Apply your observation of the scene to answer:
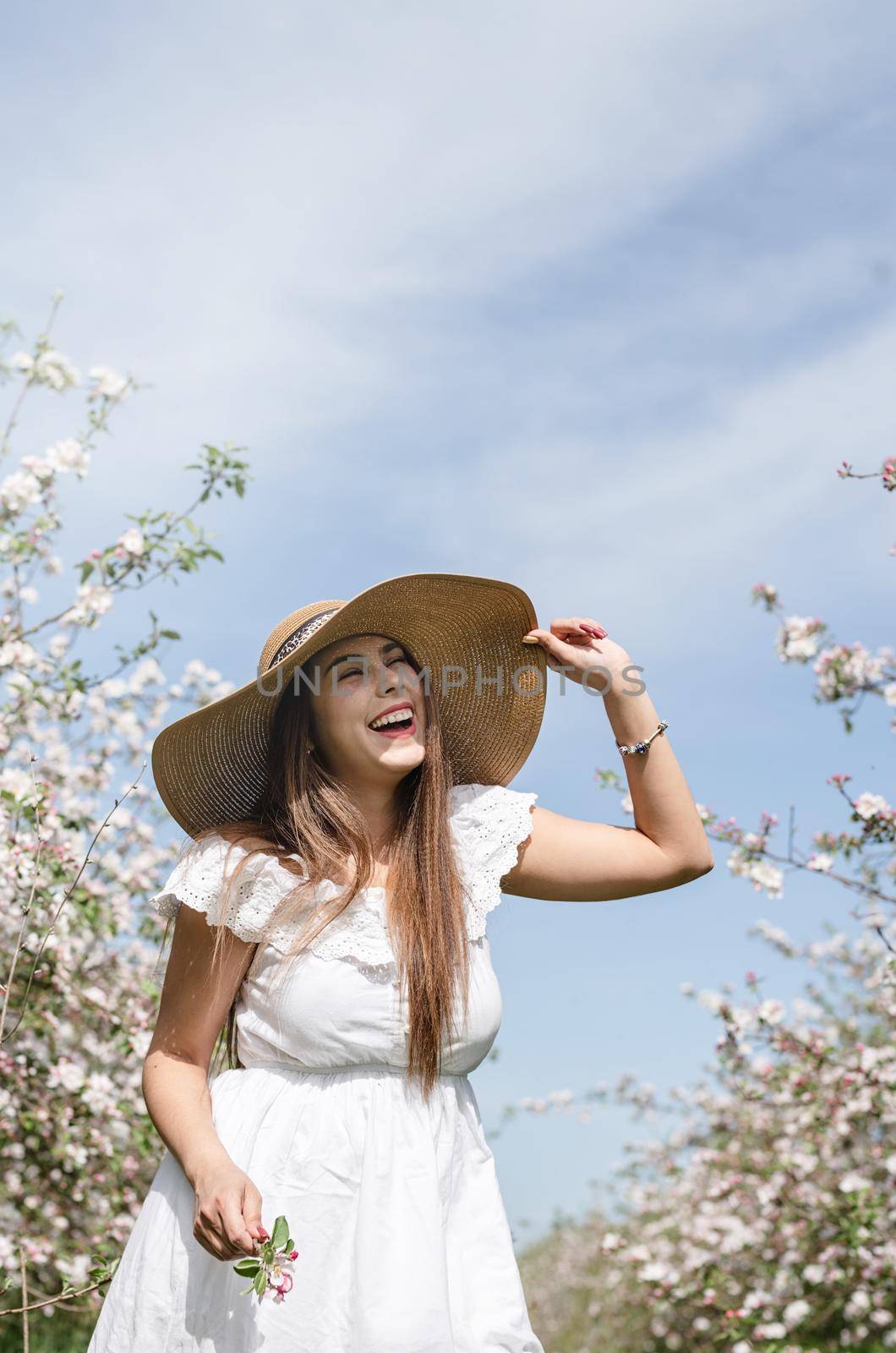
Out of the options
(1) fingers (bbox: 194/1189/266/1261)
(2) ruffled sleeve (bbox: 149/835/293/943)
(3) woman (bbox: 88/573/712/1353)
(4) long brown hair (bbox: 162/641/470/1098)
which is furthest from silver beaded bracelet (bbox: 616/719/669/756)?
(1) fingers (bbox: 194/1189/266/1261)

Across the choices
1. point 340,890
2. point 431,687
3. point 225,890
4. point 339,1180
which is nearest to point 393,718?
point 431,687

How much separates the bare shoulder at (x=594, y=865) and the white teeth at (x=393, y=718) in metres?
0.32

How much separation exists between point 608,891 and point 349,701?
61 cm

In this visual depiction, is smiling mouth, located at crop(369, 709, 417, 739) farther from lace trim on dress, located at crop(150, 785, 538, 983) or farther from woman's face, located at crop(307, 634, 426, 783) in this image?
lace trim on dress, located at crop(150, 785, 538, 983)

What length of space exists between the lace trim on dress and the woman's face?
186 mm

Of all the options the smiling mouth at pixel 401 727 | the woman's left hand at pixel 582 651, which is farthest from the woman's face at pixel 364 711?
the woman's left hand at pixel 582 651

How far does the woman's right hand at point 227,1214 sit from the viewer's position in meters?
1.70

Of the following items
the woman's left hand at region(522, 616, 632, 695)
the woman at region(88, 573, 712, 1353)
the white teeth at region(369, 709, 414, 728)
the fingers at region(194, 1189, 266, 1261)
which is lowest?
the fingers at region(194, 1189, 266, 1261)

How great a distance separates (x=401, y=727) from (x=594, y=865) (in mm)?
446

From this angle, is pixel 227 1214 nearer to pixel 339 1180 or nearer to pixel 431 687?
pixel 339 1180

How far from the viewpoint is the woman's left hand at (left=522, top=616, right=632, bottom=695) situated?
2.24 m

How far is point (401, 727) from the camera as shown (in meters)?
2.24

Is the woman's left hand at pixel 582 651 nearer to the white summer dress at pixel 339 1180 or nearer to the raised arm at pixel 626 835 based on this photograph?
the raised arm at pixel 626 835

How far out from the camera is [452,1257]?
188 cm
